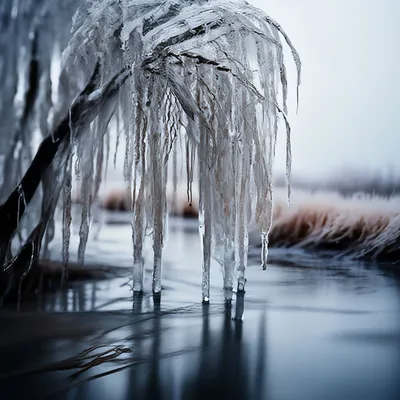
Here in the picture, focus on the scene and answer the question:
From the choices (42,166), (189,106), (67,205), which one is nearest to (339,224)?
(189,106)

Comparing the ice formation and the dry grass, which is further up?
the ice formation

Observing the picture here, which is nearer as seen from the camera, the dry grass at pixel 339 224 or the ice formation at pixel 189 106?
the ice formation at pixel 189 106

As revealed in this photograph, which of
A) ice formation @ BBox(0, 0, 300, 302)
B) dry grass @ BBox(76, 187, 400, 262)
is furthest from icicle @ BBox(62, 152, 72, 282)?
dry grass @ BBox(76, 187, 400, 262)

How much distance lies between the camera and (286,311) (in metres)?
2.04

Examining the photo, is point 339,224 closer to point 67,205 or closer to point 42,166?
point 67,205

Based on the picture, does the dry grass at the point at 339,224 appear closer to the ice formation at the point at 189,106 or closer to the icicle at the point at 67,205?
the ice formation at the point at 189,106

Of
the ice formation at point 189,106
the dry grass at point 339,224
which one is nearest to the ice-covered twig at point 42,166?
the ice formation at point 189,106

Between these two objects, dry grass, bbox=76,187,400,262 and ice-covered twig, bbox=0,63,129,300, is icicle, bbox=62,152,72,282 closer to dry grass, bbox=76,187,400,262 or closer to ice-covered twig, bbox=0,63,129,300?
ice-covered twig, bbox=0,63,129,300

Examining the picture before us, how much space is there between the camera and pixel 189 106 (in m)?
1.78

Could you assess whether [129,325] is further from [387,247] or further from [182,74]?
[387,247]

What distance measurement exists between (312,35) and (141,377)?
1777 millimetres

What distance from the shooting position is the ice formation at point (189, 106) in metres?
1.79

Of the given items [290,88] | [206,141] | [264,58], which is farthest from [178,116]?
[290,88]

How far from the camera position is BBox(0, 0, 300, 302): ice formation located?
1794mm
